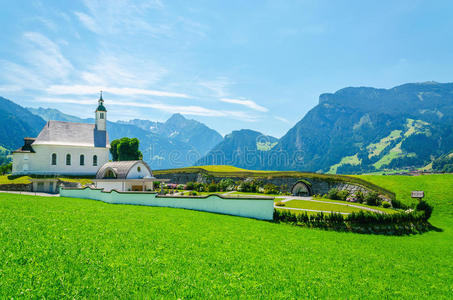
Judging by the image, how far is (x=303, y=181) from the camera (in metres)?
42.1

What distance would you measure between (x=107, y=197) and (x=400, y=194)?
36821 millimetres

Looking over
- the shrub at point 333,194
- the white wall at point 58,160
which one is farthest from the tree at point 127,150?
the shrub at point 333,194

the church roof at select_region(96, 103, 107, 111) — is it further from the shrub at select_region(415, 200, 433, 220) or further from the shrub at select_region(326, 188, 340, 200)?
the shrub at select_region(415, 200, 433, 220)

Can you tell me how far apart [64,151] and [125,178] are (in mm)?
24604

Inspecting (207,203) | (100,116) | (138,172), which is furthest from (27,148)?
(207,203)

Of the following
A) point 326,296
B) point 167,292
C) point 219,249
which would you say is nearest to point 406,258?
point 326,296

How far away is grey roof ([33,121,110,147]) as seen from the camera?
53559 mm

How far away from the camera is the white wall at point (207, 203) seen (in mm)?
22625

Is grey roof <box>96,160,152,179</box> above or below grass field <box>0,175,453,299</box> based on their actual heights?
above

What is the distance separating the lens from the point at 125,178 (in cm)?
3788

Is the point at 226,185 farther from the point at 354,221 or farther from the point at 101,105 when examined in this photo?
the point at 101,105

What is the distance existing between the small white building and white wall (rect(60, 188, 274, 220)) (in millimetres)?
5321

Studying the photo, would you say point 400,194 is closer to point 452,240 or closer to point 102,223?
point 452,240

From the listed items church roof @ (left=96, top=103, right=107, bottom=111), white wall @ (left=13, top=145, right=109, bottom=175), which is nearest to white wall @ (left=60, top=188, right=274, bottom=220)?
white wall @ (left=13, top=145, right=109, bottom=175)
